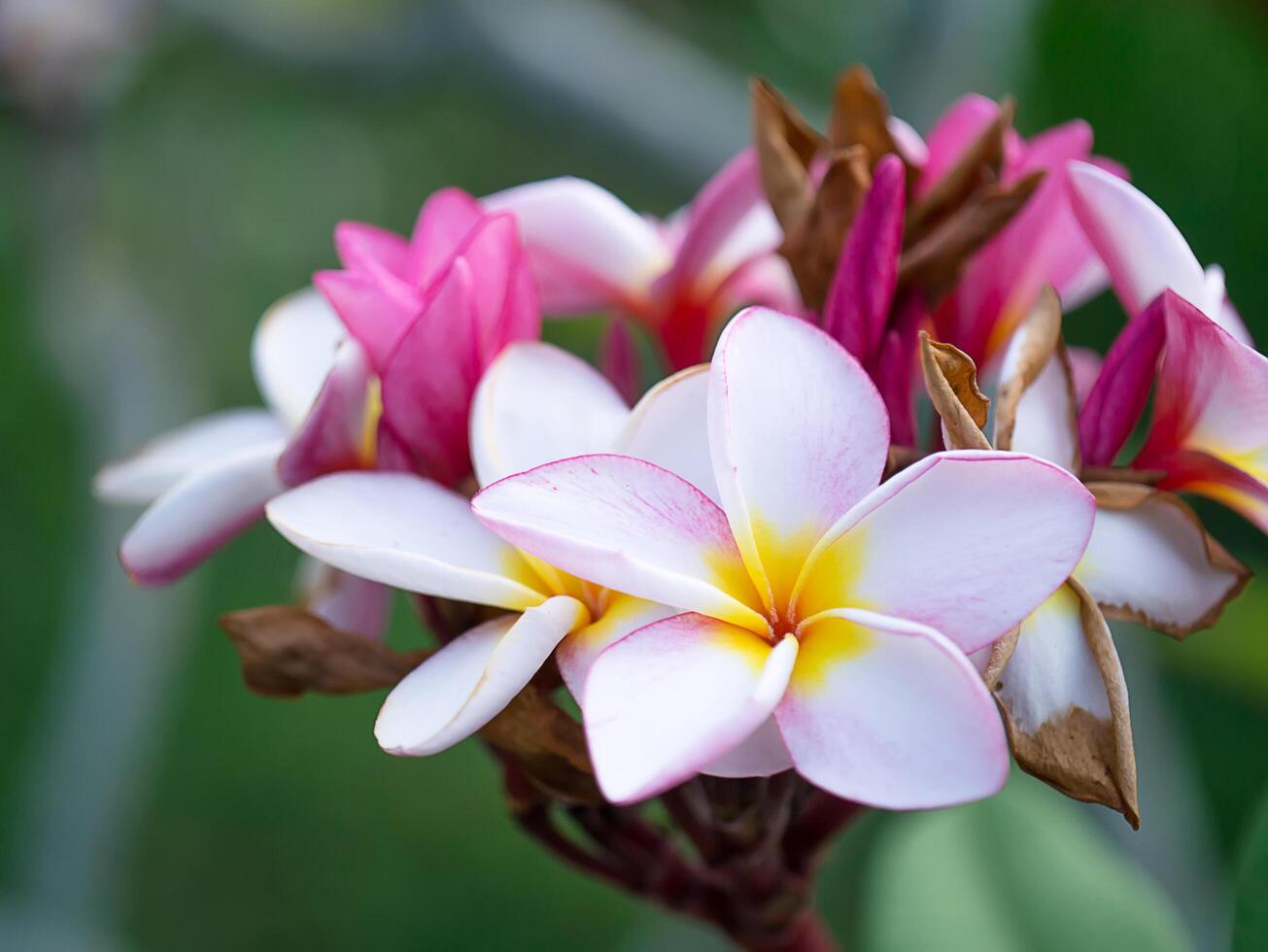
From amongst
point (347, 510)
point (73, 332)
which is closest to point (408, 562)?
point (347, 510)

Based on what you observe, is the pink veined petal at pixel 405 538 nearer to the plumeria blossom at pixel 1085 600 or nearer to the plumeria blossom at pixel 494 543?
the plumeria blossom at pixel 494 543

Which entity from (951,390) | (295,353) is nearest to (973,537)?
(951,390)

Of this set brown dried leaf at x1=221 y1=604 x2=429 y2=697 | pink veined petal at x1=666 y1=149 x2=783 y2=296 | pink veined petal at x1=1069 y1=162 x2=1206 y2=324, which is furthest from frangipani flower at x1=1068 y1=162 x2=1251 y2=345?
brown dried leaf at x1=221 y1=604 x2=429 y2=697

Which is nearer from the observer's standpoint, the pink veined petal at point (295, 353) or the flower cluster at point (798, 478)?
the flower cluster at point (798, 478)

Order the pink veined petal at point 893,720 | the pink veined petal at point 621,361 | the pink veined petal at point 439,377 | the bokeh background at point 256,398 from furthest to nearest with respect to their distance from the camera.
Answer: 1. the bokeh background at point 256,398
2. the pink veined petal at point 621,361
3. the pink veined petal at point 439,377
4. the pink veined petal at point 893,720

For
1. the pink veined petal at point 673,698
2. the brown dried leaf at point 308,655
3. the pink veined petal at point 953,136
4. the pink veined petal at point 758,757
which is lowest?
the brown dried leaf at point 308,655

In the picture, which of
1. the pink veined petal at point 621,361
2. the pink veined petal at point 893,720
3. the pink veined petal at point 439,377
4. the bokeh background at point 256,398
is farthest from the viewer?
the bokeh background at point 256,398

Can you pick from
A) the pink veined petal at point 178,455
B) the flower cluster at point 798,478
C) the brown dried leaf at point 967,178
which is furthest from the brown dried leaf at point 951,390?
the pink veined petal at point 178,455
